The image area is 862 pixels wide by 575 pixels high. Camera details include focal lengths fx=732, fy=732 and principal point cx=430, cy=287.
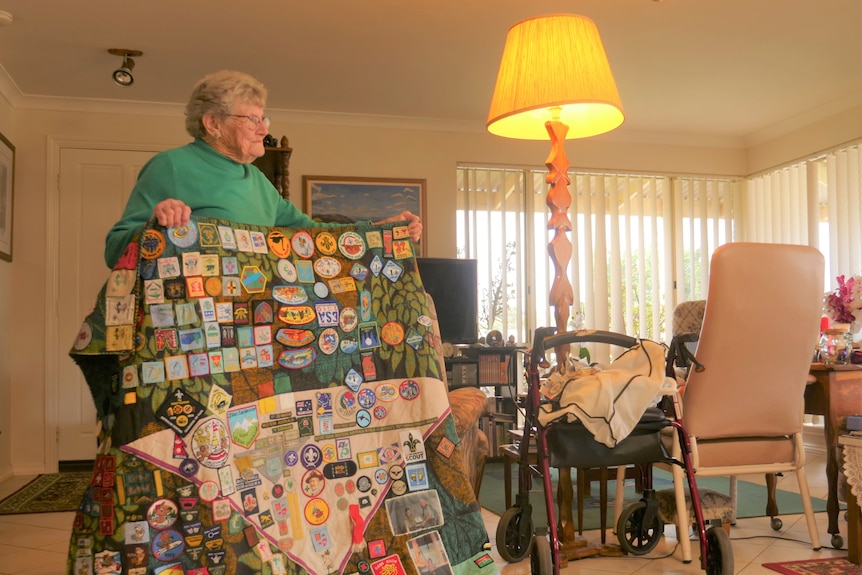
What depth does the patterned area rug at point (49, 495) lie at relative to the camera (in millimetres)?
3920

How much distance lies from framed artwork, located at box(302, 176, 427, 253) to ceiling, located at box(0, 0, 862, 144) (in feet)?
1.76

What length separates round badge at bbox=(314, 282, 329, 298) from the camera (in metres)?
1.92

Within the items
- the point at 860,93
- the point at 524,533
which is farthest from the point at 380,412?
the point at 860,93

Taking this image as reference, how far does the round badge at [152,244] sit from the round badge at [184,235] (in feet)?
0.08

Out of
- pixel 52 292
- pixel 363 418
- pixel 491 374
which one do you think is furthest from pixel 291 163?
pixel 363 418

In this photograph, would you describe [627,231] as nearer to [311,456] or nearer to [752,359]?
[752,359]

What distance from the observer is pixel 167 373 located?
1.67 metres

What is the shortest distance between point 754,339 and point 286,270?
1681 mm

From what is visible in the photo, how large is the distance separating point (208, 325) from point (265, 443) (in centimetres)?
31

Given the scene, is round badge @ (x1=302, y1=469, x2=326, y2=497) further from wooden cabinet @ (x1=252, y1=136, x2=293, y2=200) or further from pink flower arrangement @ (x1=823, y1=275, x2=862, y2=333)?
wooden cabinet @ (x1=252, y1=136, x2=293, y2=200)

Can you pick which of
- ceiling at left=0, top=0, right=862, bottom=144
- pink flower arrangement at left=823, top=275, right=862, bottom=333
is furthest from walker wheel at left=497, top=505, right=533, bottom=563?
ceiling at left=0, top=0, right=862, bottom=144

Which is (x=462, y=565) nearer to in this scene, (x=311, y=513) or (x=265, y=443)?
(x=311, y=513)

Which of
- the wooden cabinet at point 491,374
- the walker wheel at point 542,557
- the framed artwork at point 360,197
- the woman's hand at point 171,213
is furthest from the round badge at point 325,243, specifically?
the framed artwork at point 360,197

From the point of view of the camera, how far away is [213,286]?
1783 millimetres
